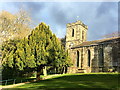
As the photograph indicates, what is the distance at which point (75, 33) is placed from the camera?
43.2 metres

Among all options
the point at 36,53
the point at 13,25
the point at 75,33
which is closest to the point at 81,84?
the point at 36,53

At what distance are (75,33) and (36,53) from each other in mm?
24693

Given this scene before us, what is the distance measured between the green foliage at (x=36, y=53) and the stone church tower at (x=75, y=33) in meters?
20.8

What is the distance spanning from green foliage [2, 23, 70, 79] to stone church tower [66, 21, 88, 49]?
20775mm

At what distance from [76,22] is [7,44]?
23941mm

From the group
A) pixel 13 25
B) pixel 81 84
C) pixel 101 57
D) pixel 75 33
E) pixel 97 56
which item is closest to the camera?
pixel 81 84

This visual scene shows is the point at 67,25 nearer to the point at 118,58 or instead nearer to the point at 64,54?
the point at 118,58

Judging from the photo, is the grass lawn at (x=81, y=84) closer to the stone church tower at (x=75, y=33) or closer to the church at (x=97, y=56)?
the church at (x=97, y=56)

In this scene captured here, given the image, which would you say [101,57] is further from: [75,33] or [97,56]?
[75,33]

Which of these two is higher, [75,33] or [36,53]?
[75,33]

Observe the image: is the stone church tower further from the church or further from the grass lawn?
the grass lawn

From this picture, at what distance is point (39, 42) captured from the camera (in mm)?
20891

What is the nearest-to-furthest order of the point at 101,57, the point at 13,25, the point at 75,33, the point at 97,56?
the point at 13,25 < the point at 101,57 < the point at 97,56 < the point at 75,33

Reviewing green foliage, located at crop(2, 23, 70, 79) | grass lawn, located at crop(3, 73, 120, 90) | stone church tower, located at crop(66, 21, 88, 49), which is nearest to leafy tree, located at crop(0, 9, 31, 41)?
green foliage, located at crop(2, 23, 70, 79)
